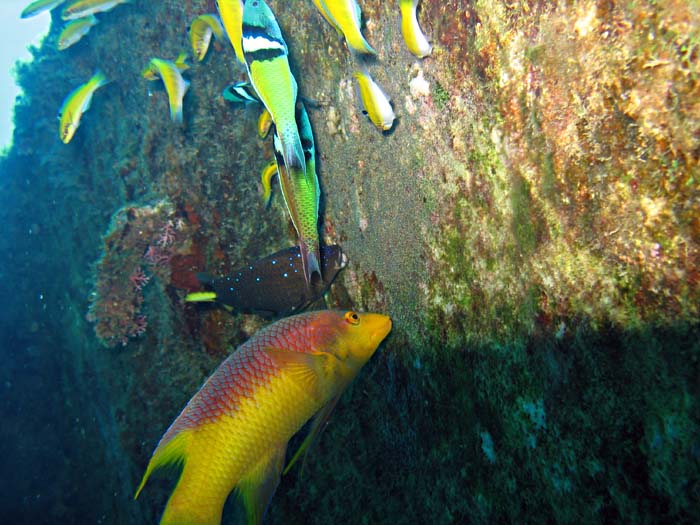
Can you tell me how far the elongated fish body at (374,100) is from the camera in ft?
6.03

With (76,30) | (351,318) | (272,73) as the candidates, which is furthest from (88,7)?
(351,318)

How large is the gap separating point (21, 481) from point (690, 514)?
13.0 metres

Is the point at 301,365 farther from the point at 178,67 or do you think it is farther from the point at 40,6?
the point at 40,6

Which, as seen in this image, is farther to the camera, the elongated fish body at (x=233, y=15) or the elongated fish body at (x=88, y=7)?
the elongated fish body at (x=88, y=7)

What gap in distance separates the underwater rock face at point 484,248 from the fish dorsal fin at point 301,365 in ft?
1.95

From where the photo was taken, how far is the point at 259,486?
192cm

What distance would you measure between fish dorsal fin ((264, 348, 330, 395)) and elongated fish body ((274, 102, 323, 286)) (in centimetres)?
42

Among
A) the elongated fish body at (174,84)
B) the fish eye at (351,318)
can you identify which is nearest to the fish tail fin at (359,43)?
the fish eye at (351,318)

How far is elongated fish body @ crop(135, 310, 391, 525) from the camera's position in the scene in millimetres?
1804

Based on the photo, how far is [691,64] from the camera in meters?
0.83

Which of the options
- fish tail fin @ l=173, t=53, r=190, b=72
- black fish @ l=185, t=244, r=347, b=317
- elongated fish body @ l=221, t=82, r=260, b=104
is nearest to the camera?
elongated fish body @ l=221, t=82, r=260, b=104

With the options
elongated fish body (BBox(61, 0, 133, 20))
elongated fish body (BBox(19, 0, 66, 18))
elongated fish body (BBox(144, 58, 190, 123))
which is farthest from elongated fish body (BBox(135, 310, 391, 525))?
elongated fish body (BBox(19, 0, 66, 18))

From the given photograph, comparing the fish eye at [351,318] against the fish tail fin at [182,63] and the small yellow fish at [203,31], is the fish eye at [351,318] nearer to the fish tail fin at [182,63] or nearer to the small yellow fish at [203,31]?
the small yellow fish at [203,31]

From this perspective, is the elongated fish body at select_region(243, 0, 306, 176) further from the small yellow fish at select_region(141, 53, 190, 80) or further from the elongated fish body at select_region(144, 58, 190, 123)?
the small yellow fish at select_region(141, 53, 190, 80)
